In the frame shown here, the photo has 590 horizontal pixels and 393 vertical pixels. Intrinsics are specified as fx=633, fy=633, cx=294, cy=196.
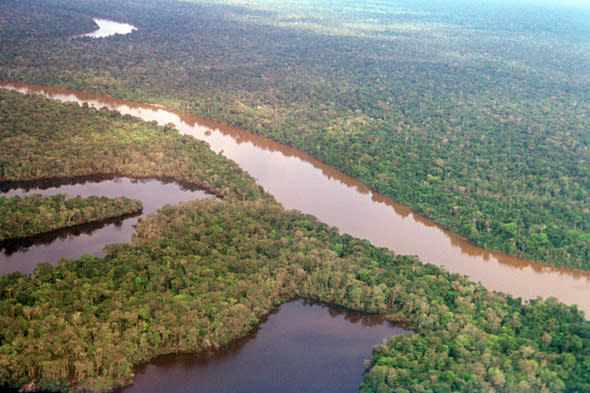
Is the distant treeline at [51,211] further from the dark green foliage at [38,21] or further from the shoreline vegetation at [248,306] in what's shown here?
the dark green foliage at [38,21]

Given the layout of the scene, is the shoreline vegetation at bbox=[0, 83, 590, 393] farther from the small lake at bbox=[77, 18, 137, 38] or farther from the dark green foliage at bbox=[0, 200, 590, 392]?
the small lake at bbox=[77, 18, 137, 38]

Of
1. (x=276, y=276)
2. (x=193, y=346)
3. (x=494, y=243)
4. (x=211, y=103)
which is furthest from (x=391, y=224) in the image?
(x=211, y=103)

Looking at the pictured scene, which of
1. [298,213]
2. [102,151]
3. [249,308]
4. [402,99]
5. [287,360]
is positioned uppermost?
[402,99]

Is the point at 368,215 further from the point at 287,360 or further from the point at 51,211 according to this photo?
the point at 51,211

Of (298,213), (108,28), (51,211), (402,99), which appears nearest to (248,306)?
(298,213)

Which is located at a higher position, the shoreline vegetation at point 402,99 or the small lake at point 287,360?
the shoreline vegetation at point 402,99

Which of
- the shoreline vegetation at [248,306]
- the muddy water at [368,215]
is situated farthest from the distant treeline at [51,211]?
the muddy water at [368,215]
